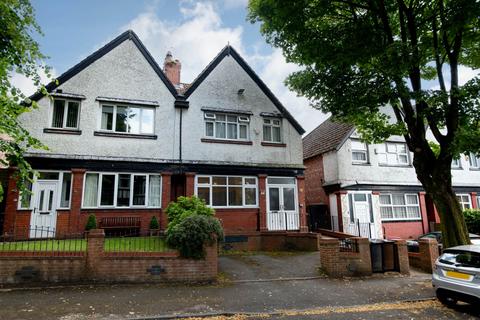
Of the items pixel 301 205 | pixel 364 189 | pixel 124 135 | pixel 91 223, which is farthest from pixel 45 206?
pixel 364 189

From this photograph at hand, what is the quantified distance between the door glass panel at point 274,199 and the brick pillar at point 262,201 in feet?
1.47

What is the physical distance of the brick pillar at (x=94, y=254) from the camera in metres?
8.29

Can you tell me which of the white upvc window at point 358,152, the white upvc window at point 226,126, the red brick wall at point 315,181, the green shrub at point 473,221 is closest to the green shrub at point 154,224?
the white upvc window at point 226,126

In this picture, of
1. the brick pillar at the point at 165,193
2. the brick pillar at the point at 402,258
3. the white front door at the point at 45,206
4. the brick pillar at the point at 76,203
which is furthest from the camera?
the brick pillar at the point at 165,193

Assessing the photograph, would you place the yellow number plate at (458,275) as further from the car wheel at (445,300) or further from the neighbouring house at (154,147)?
the neighbouring house at (154,147)

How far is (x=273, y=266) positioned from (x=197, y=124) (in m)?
7.88

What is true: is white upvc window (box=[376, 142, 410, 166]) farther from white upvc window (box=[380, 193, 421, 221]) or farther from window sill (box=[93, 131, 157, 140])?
window sill (box=[93, 131, 157, 140])

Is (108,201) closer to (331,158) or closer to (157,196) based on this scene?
(157,196)

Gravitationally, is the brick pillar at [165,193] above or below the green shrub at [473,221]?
above

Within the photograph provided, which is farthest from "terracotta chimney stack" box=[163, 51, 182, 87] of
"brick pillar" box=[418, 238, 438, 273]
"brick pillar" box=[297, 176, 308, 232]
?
"brick pillar" box=[418, 238, 438, 273]

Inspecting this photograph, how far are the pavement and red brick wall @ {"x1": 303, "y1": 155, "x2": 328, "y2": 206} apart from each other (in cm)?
965

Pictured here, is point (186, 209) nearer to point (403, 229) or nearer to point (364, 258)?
point (364, 258)

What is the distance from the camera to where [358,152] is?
61.7 feet

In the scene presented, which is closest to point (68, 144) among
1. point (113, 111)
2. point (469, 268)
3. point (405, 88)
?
point (113, 111)
